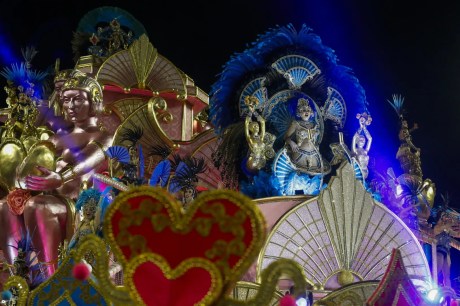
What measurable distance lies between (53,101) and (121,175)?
111 cm

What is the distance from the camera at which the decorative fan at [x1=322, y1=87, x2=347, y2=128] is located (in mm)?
5754

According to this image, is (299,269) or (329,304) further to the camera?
(329,304)

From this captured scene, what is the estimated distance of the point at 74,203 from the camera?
5516 millimetres

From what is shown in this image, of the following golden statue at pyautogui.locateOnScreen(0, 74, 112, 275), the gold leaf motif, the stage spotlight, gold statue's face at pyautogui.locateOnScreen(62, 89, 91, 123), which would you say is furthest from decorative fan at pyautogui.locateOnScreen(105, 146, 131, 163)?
the stage spotlight

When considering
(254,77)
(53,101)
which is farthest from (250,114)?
(53,101)

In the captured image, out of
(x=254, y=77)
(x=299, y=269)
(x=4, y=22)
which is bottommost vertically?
(x=299, y=269)

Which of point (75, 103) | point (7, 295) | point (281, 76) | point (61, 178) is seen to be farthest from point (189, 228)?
point (75, 103)

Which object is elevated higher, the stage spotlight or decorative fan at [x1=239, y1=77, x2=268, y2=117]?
decorative fan at [x1=239, y1=77, x2=268, y2=117]

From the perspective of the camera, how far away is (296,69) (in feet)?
18.7

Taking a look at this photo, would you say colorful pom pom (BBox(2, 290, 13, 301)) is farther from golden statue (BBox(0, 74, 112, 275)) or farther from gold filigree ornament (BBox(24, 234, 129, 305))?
golden statue (BBox(0, 74, 112, 275))

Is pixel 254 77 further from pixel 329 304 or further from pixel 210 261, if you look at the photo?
pixel 210 261

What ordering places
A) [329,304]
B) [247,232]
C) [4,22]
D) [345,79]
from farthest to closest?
[4,22] < [345,79] < [329,304] < [247,232]

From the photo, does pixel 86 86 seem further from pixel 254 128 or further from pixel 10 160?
pixel 254 128

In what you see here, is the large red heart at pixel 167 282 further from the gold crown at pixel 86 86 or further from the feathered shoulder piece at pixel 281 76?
the gold crown at pixel 86 86
